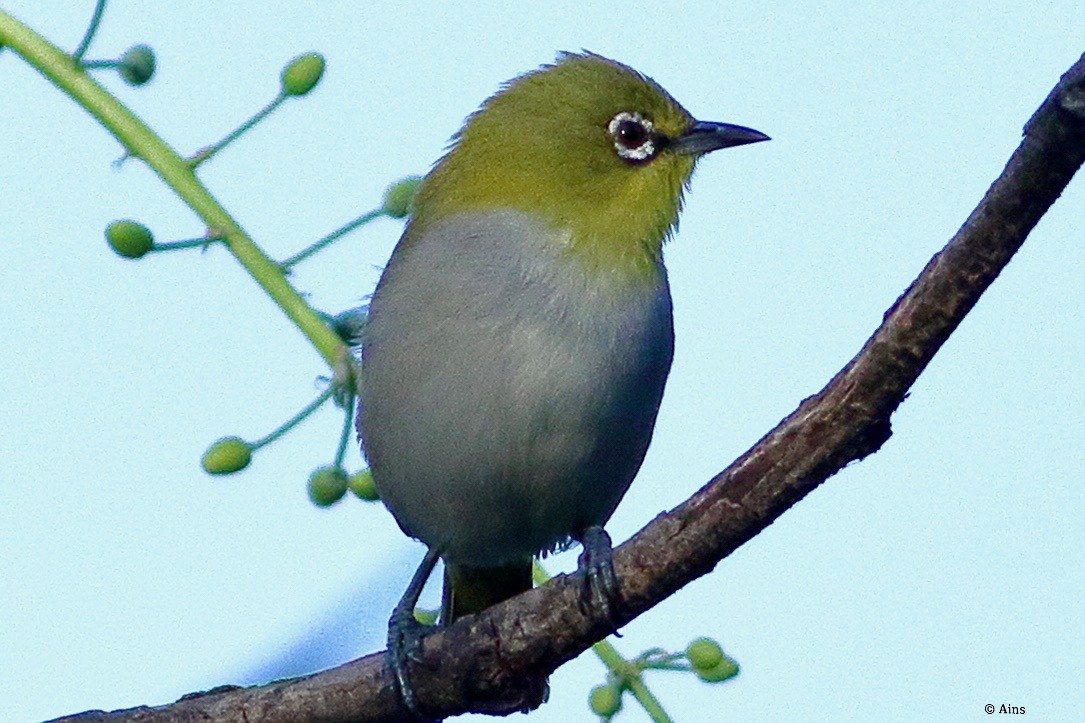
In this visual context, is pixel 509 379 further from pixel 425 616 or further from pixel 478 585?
pixel 478 585

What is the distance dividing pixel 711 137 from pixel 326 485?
2.16m

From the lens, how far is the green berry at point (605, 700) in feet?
12.0

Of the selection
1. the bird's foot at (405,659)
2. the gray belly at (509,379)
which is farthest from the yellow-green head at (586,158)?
→ the bird's foot at (405,659)

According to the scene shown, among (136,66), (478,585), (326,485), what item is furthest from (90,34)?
(478,585)

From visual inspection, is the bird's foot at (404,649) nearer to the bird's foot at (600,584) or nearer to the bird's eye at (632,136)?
the bird's foot at (600,584)

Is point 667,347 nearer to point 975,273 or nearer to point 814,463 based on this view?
point 814,463

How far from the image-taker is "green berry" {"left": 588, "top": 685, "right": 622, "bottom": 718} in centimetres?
367

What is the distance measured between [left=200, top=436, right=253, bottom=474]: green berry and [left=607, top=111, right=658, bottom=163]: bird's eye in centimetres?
191

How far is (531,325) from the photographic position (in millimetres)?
4684

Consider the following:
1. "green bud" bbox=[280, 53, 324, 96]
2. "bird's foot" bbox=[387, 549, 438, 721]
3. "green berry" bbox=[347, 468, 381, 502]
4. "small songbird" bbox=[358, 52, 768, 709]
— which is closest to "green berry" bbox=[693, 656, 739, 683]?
"small songbird" bbox=[358, 52, 768, 709]

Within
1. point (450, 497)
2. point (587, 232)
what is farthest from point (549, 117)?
point (450, 497)

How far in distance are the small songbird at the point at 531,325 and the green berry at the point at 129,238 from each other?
3.66 feet

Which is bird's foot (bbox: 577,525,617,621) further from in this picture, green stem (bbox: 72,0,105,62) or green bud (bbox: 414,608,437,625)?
green stem (bbox: 72,0,105,62)

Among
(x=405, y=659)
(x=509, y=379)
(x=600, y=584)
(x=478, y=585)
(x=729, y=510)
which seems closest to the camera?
(x=729, y=510)
